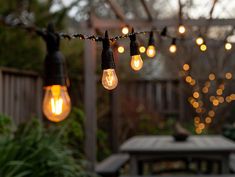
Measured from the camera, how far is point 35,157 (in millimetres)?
4305

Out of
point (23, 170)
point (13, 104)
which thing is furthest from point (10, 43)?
point (23, 170)

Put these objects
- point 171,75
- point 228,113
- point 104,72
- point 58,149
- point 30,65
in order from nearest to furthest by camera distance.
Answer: point 104,72 < point 58,149 < point 30,65 < point 228,113 < point 171,75

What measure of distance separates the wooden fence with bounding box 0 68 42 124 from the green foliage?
1.39 meters

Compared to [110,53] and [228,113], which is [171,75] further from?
[110,53]

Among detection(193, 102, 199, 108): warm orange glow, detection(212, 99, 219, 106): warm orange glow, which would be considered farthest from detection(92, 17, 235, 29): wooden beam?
detection(193, 102, 199, 108): warm orange glow

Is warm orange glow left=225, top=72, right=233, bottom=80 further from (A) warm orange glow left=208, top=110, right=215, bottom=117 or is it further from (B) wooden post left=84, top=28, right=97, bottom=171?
(B) wooden post left=84, top=28, right=97, bottom=171

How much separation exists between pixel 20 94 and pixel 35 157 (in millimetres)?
2418

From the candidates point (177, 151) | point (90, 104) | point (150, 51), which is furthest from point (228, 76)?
point (150, 51)

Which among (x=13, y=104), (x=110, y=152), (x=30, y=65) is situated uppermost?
(x=30, y=65)

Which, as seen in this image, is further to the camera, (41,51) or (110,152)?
(110,152)

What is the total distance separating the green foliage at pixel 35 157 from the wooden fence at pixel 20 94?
1.39 metres

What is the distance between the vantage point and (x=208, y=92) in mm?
10766

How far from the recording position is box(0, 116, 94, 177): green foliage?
4.10m

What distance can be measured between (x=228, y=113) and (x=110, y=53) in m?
8.78
